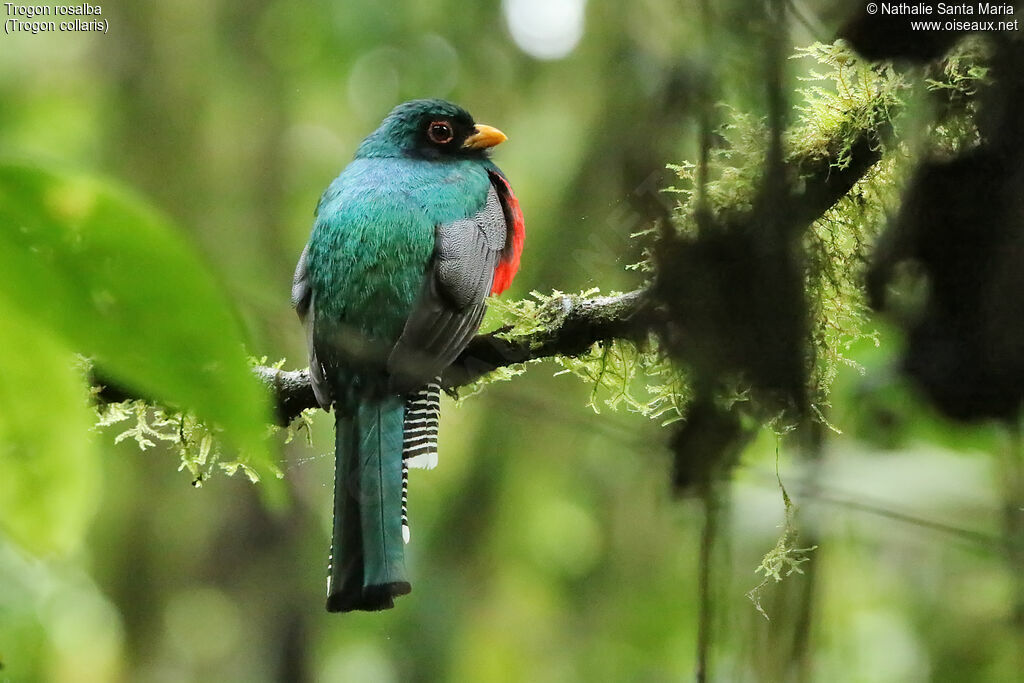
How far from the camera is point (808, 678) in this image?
4.25 feet

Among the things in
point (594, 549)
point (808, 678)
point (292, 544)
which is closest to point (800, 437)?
point (808, 678)

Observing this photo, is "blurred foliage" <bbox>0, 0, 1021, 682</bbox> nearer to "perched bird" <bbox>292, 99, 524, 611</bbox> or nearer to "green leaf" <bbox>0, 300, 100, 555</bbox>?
"perched bird" <bbox>292, 99, 524, 611</bbox>

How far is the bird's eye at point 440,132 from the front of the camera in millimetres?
3969

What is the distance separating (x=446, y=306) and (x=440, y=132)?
4.12ft

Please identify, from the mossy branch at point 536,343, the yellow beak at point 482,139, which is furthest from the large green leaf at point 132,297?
the yellow beak at point 482,139

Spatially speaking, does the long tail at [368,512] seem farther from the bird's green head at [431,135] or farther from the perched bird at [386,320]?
the bird's green head at [431,135]

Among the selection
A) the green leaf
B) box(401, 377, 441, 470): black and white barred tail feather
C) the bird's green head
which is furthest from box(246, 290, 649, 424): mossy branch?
the green leaf

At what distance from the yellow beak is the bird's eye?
2.6 inches

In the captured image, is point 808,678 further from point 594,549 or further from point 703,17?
point 594,549

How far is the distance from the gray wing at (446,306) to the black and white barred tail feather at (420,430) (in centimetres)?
9

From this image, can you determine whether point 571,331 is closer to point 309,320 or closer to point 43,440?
point 309,320

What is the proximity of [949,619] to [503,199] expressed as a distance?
2.12m

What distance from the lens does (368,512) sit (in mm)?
2666

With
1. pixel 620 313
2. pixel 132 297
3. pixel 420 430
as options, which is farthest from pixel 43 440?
pixel 420 430
